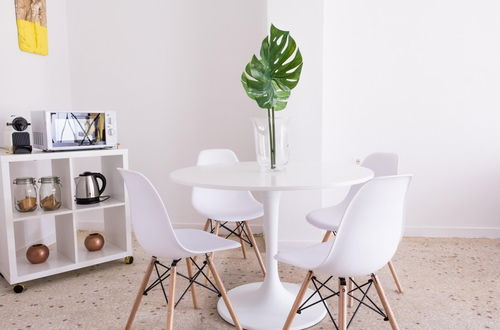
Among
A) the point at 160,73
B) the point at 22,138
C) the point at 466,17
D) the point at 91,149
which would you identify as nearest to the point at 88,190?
the point at 91,149

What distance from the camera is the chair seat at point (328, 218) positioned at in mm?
2326

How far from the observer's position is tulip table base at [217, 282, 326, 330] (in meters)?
2.09

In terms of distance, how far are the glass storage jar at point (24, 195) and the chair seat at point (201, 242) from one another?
1.13 m

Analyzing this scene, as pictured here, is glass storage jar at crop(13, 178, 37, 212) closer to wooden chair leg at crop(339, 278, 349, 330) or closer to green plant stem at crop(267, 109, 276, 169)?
green plant stem at crop(267, 109, 276, 169)

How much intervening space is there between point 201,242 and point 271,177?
0.45m

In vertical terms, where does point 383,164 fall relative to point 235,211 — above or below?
above

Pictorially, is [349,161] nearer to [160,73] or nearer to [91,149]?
[160,73]

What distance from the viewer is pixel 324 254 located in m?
1.82

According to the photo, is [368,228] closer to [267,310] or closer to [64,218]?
[267,310]

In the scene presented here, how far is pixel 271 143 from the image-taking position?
7.20 ft

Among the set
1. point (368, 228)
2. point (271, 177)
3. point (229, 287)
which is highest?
point (271, 177)

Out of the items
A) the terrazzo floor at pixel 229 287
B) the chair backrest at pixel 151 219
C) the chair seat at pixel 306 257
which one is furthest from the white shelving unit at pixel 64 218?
the chair seat at pixel 306 257

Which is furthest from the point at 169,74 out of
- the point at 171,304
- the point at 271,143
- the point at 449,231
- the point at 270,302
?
the point at 449,231

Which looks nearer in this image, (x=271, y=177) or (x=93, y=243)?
(x=271, y=177)
